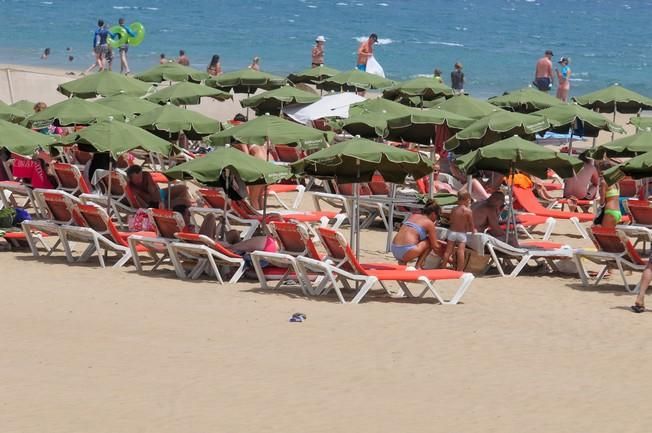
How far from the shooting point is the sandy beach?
820 centimetres

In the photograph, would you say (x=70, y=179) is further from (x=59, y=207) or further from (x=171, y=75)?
(x=171, y=75)

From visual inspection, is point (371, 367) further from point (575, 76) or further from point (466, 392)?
point (575, 76)

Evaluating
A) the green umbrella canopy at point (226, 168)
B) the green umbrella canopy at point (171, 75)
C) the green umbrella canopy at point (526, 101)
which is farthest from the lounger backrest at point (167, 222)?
the green umbrella canopy at point (171, 75)

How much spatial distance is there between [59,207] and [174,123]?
343 cm

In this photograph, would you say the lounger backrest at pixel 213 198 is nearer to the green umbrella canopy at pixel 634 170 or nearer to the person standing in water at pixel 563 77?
the green umbrella canopy at pixel 634 170

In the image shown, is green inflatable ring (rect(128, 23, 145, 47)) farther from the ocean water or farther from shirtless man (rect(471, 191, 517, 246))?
shirtless man (rect(471, 191, 517, 246))

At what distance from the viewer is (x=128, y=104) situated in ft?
63.1

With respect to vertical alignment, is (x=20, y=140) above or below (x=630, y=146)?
above

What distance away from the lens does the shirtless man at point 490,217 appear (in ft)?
45.9

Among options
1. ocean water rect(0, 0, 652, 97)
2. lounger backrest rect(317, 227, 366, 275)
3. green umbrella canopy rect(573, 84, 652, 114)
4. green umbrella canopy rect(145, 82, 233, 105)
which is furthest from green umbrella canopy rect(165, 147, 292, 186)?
ocean water rect(0, 0, 652, 97)

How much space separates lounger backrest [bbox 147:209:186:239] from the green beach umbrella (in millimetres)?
9798

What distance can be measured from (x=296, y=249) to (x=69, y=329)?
9.90 ft

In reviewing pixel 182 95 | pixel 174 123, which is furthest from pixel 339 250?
pixel 182 95

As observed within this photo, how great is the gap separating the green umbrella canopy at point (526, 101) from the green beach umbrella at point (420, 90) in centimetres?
128
